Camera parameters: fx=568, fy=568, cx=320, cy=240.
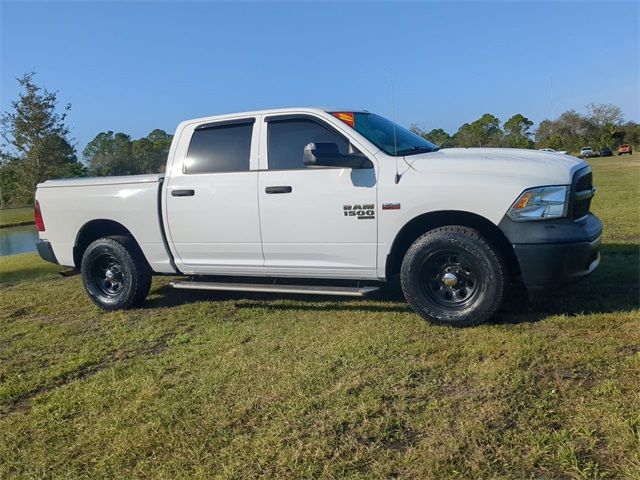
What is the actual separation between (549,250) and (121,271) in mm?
4475

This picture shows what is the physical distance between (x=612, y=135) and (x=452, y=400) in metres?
89.0

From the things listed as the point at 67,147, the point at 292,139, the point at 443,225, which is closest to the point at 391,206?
the point at 443,225

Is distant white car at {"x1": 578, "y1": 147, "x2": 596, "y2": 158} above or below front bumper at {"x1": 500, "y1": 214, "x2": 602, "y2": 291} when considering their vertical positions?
below

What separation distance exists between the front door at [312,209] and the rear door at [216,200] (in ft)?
0.55

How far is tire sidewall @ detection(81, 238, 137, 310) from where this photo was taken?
6242 mm

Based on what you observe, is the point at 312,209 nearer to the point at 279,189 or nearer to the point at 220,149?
the point at 279,189

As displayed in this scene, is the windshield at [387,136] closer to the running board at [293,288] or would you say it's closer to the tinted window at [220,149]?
the tinted window at [220,149]

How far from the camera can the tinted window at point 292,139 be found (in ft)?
17.6

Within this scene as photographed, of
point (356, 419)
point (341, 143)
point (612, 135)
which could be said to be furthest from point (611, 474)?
point (612, 135)

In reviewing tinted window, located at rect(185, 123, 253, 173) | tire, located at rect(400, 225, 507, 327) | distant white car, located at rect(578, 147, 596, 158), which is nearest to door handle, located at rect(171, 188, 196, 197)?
tinted window, located at rect(185, 123, 253, 173)

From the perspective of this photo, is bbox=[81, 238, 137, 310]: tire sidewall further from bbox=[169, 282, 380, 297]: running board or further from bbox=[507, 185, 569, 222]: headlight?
bbox=[507, 185, 569, 222]: headlight

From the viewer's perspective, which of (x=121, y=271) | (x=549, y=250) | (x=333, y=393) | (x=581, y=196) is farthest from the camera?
(x=121, y=271)

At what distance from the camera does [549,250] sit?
4359 mm

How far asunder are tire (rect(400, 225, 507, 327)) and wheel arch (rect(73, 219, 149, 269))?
322 cm
